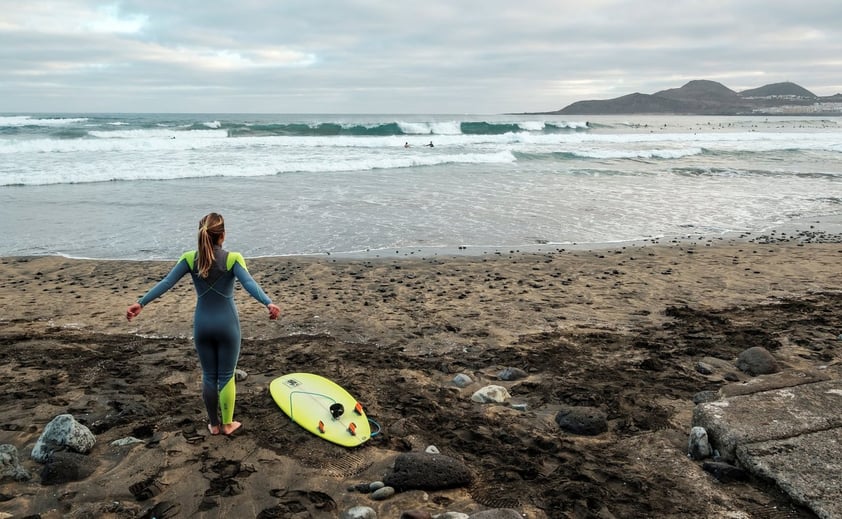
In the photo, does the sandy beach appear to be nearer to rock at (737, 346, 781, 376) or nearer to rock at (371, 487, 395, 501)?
rock at (371, 487, 395, 501)

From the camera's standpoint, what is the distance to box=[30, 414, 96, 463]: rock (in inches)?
158

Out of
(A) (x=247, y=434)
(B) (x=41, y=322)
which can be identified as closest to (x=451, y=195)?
(B) (x=41, y=322)

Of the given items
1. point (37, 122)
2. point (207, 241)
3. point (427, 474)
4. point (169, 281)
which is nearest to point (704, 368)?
point (427, 474)

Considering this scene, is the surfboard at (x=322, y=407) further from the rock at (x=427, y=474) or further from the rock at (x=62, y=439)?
the rock at (x=62, y=439)

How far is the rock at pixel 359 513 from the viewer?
342 cm

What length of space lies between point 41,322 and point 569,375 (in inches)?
261

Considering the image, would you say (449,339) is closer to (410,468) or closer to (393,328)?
(393,328)

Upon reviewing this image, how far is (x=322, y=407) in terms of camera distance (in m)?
4.74

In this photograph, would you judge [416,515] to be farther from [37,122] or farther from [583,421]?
[37,122]

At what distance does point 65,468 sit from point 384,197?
14.4m

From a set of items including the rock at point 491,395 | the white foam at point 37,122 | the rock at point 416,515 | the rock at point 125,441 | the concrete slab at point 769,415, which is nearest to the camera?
the rock at point 416,515

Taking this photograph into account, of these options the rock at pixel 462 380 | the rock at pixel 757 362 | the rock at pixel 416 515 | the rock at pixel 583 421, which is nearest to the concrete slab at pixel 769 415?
the rock at pixel 583 421

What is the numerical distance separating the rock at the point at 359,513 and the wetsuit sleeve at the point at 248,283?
1472mm

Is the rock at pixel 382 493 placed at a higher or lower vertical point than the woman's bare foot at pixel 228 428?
lower
